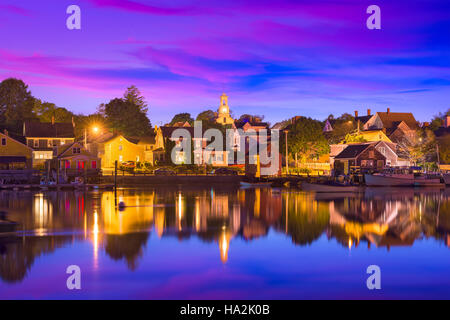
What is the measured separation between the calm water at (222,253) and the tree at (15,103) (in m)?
99.4

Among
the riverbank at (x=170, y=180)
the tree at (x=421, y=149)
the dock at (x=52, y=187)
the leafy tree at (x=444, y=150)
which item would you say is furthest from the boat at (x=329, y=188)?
the leafy tree at (x=444, y=150)

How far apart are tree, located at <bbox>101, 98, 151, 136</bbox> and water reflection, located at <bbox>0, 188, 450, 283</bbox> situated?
96.7m

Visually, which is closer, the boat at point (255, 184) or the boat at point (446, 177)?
the boat at point (255, 184)

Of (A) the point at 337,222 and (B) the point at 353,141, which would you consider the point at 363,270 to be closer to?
(A) the point at 337,222

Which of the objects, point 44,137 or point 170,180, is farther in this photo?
point 44,137

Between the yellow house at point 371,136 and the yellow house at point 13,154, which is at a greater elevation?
the yellow house at point 371,136

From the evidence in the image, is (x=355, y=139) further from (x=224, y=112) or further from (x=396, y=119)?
(x=224, y=112)

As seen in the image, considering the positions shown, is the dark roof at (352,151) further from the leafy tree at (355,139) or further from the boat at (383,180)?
the boat at (383,180)

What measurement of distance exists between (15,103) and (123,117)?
29444 mm

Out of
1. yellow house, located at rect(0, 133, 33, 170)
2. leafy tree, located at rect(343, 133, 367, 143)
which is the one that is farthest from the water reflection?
leafy tree, located at rect(343, 133, 367, 143)

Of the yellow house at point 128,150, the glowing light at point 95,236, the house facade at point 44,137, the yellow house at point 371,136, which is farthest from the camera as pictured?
the yellow house at point 128,150

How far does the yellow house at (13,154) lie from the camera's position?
Result: 97.1 meters

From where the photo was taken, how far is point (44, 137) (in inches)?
4311

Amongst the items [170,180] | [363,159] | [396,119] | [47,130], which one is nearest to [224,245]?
[170,180]
